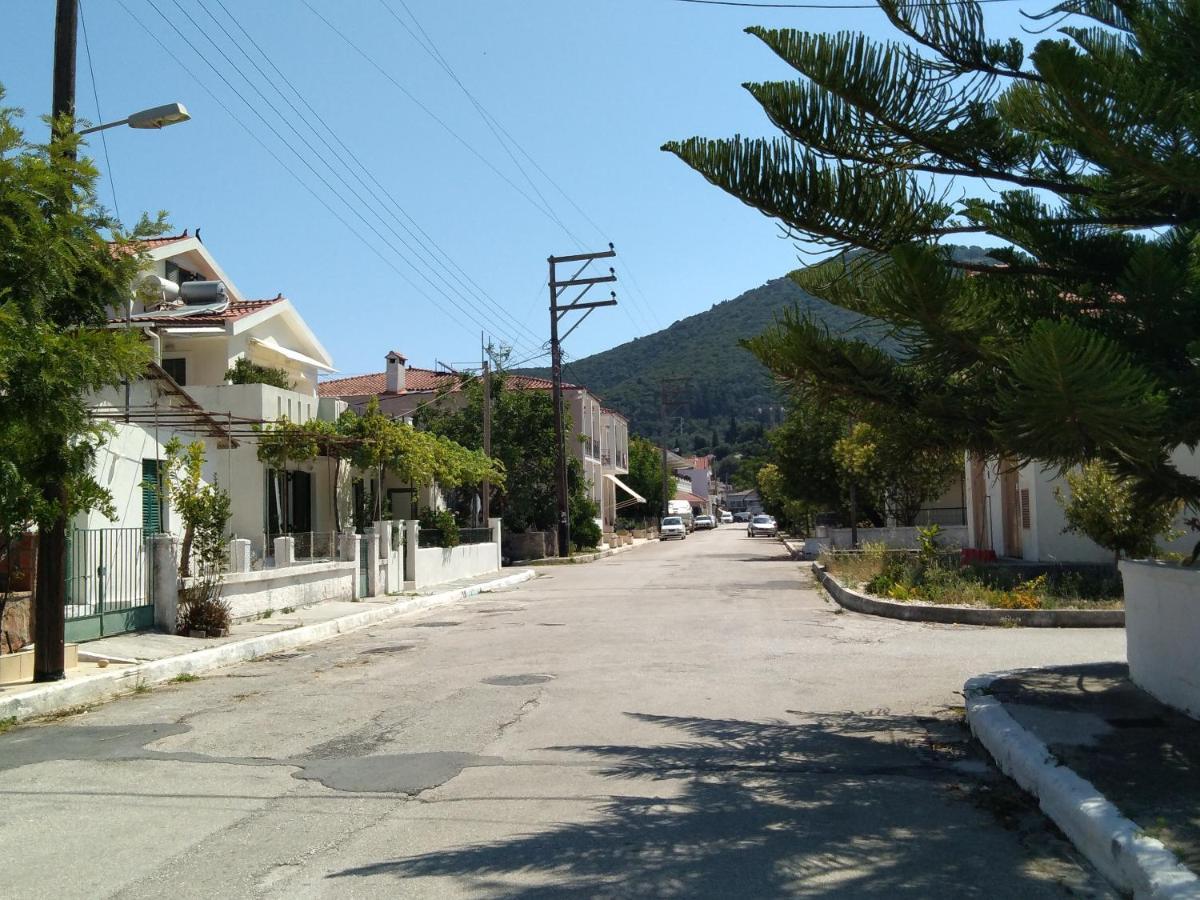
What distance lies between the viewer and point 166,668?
1223 centimetres

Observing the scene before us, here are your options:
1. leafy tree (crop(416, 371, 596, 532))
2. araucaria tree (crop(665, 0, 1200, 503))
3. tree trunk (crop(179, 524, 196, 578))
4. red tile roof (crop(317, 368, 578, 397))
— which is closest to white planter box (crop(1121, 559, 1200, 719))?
araucaria tree (crop(665, 0, 1200, 503))

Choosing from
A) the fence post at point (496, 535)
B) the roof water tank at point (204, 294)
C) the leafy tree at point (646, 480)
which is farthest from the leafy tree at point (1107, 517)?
the leafy tree at point (646, 480)

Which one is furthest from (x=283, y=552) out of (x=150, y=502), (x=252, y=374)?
(x=252, y=374)

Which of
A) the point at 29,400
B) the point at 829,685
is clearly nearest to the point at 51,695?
the point at 29,400

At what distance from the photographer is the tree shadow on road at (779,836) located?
4.97 metres

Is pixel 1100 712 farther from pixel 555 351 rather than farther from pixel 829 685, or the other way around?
pixel 555 351

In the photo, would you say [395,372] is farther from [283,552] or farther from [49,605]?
[49,605]

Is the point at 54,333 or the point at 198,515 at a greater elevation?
the point at 54,333

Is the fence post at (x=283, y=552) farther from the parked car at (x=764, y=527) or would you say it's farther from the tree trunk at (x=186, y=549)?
the parked car at (x=764, y=527)

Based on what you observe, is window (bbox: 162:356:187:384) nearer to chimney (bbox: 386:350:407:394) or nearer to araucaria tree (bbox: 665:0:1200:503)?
chimney (bbox: 386:350:407:394)

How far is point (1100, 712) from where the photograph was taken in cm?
780

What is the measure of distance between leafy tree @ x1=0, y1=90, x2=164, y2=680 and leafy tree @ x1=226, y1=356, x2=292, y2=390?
50.4 feet

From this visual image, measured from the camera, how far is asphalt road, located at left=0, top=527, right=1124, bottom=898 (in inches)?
202

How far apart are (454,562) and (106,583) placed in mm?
15126
